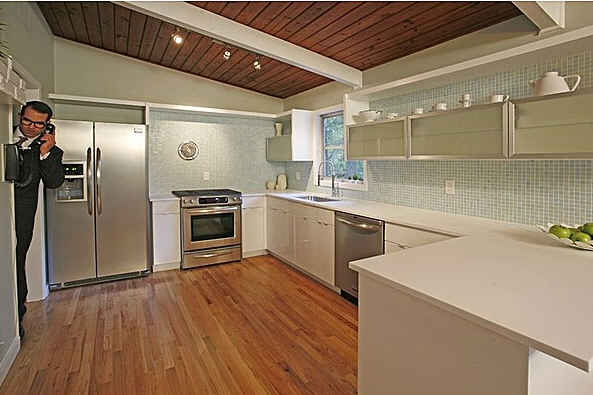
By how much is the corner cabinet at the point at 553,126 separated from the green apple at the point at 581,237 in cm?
47

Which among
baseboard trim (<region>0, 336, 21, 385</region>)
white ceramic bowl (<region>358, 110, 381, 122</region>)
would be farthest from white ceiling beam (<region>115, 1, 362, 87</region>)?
baseboard trim (<region>0, 336, 21, 385</region>)

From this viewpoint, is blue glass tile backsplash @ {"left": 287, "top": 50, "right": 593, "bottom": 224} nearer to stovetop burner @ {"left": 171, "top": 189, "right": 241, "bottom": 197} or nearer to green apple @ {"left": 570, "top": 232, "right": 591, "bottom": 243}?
green apple @ {"left": 570, "top": 232, "right": 591, "bottom": 243}

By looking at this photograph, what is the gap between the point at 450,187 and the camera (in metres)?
3.11

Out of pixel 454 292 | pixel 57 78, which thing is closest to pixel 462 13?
pixel 454 292

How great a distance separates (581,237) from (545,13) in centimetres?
140

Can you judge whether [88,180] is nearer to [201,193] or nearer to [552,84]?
[201,193]

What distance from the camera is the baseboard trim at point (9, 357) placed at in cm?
222

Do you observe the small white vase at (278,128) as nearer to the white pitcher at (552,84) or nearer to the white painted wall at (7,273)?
the white painted wall at (7,273)

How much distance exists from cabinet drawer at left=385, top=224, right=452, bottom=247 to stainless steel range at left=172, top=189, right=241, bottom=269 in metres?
2.42

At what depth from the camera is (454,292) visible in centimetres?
126

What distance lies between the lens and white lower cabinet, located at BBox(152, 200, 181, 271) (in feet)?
14.4

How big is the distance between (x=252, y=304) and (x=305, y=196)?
1799 millimetres

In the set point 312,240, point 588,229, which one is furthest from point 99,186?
point 588,229

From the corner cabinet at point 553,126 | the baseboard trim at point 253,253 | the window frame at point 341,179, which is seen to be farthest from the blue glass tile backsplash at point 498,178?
the baseboard trim at point 253,253
